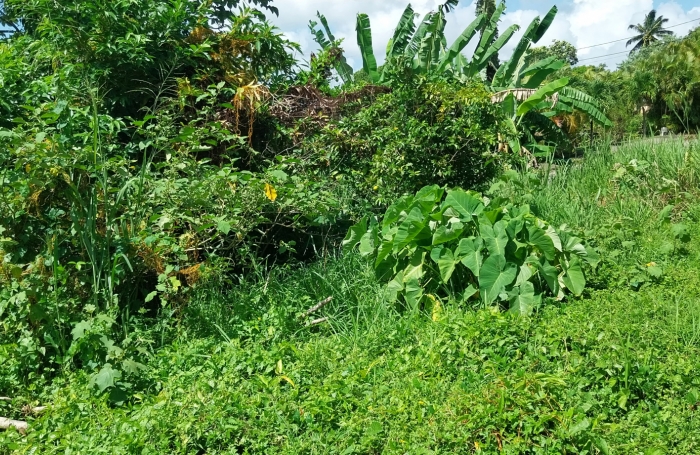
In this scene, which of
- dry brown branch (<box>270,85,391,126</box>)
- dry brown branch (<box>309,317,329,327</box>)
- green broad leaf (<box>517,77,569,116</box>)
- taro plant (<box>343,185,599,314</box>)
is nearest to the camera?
taro plant (<box>343,185,599,314</box>)

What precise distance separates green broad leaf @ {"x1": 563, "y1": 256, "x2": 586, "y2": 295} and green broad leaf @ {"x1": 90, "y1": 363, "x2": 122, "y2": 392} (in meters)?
2.93

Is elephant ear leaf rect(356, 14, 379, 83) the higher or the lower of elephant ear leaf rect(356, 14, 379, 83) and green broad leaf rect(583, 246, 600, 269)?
the higher

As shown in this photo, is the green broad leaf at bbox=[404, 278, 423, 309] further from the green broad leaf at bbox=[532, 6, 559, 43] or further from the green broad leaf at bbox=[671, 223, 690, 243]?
the green broad leaf at bbox=[532, 6, 559, 43]

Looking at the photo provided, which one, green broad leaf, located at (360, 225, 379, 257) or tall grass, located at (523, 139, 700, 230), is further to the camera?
tall grass, located at (523, 139, 700, 230)

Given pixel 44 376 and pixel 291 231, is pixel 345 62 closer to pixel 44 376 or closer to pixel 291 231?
pixel 291 231

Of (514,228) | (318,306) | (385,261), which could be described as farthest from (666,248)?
(318,306)

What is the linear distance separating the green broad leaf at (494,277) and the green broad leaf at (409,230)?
0.56m

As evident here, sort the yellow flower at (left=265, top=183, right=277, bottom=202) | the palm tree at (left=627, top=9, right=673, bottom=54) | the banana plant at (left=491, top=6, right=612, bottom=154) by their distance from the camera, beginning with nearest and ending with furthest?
1. the yellow flower at (left=265, top=183, right=277, bottom=202)
2. the banana plant at (left=491, top=6, right=612, bottom=154)
3. the palm tree at (left=627, top=9, right=673, bottom=54)

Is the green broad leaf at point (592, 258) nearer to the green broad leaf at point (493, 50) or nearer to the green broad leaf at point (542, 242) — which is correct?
the green broad leaf at point (542, 242)

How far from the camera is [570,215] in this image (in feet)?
19.3

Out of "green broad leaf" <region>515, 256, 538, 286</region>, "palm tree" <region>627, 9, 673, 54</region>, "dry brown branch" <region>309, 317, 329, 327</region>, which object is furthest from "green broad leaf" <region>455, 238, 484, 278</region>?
"palm tree" <region>627, 9, 673, 54</region>

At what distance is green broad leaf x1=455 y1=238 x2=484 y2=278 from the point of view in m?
4.09

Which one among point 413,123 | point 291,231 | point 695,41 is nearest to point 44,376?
point 291,231

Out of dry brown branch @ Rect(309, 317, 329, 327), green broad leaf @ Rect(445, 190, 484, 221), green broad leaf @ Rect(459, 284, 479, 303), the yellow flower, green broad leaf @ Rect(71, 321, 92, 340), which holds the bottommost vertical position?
green broad leaf @ Rect(459, 284, 479, 303)
